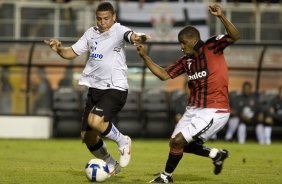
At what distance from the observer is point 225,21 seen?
10578 millimetres

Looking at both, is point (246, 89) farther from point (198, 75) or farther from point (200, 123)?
point (200, 123)

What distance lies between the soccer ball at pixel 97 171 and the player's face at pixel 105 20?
1.88 metres

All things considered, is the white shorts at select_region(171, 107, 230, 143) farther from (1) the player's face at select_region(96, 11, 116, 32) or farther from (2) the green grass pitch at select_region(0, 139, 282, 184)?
(1) the player's face at select_region(96, 11, 116, 32)

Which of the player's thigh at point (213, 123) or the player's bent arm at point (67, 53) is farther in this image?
the player's bent arm at point (67, 53)

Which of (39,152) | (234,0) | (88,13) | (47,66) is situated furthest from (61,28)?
(39,152)

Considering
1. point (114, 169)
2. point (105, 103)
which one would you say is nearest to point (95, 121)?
point (105, 103)

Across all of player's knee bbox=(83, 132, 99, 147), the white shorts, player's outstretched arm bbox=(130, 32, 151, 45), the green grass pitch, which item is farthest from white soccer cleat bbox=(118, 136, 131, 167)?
player's outstretched arm bbox=(130, 32, 151, 45)

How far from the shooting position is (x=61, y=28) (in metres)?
26.3

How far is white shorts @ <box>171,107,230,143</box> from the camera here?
10742mm

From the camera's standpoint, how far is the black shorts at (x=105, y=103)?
11.2 meters

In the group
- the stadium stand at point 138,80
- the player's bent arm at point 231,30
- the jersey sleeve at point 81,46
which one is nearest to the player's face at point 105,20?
the jersey sleeve at point 81,46

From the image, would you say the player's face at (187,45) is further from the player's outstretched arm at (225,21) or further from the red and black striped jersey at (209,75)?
the player's outstretched arm at (225,21)

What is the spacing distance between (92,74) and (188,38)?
4.92 feet

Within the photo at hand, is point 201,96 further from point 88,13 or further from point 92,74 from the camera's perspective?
point 88,13
